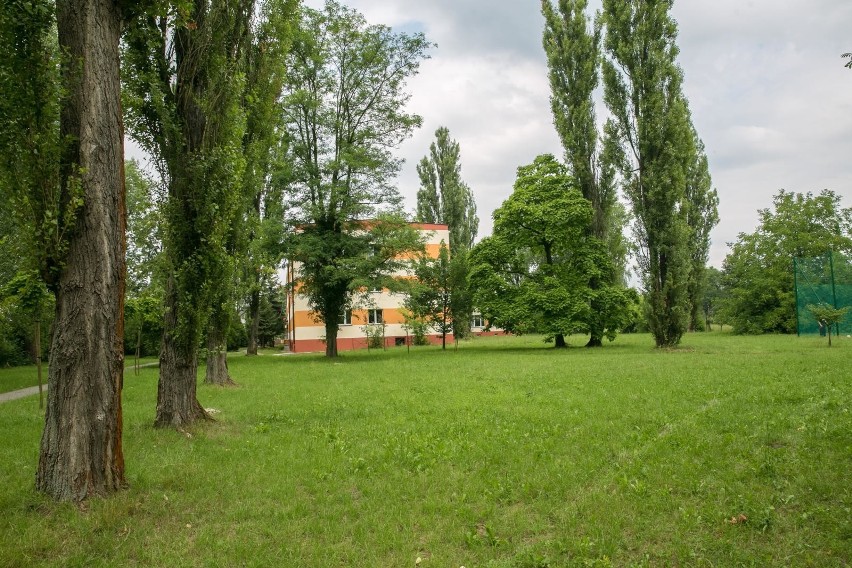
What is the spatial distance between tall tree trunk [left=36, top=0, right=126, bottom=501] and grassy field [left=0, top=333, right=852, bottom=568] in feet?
1.39

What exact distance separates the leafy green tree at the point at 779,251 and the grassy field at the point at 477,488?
31375mm

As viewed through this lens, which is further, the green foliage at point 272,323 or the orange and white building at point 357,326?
Result: the green foliage at point 272,323

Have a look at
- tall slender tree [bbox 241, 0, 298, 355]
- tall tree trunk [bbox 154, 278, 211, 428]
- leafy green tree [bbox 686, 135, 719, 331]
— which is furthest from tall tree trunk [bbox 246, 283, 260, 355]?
leafy green tree [bbox 686, 135, 719, 331]

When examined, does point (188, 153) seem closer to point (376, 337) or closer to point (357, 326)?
point (376, 337)

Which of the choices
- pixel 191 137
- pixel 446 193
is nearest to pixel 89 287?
pixel 191 137

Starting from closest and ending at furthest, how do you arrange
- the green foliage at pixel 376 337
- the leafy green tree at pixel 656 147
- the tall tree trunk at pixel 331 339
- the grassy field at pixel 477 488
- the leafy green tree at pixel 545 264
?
the grassy field at pixel 477 488 → the leafy green tree at pixel 656 147 → the tall tree trunk at pixel 331 339 → the leafy green tree at pixel 545 264 → the green foliage at pixel 376 337

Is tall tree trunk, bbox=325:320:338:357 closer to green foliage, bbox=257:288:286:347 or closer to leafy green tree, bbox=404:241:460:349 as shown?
leafy green tree, bbox=404:241:460:349

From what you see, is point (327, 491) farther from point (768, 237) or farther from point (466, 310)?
point (768, 237)

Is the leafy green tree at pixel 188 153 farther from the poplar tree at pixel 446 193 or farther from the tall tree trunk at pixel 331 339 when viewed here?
the poplar tree at pixel 446 193

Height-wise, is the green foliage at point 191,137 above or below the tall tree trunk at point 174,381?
above

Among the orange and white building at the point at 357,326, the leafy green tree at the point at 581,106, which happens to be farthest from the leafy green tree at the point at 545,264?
the orange and white building at the point at 357,326

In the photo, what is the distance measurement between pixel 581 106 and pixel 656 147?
5930 millimetres

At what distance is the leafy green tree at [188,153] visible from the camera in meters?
7.48

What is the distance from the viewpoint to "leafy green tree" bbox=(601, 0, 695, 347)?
22.8 m
